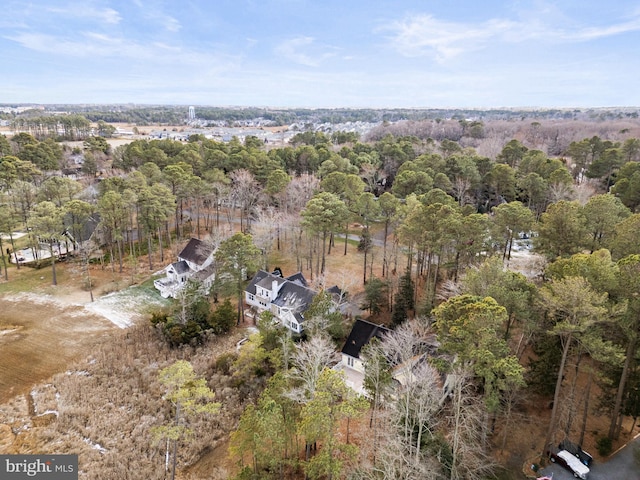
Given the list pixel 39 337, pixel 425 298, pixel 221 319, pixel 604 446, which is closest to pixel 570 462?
pixel 604 446

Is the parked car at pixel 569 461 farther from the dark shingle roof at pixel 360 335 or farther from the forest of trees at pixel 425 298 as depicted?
the dark shingle roof at pixel 360 335

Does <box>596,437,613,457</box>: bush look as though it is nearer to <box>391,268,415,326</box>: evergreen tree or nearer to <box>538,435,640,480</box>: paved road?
<box>538,435,640,480</box>: paved road

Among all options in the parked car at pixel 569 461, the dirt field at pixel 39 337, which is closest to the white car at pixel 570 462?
the parked car at pixel 569 461

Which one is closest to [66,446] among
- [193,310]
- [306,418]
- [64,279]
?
[193,310]

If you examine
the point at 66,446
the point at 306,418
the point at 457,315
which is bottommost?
the point at 66,446

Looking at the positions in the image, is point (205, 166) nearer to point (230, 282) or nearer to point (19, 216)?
point (19, 216)

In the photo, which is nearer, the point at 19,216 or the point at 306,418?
the point at 306,418

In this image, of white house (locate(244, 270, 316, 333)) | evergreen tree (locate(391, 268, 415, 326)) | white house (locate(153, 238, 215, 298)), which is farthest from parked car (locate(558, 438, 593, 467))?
white house (locate(153, 238, 215, 298))

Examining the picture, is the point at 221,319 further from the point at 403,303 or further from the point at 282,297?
the point at 403,303
